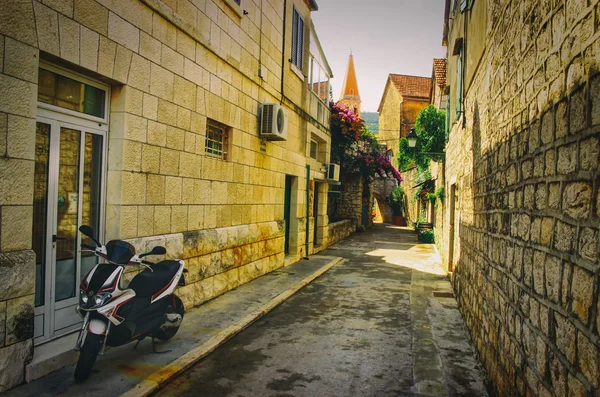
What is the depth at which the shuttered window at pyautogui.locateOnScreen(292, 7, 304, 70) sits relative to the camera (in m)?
10.6

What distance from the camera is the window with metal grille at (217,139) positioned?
679 centimetres

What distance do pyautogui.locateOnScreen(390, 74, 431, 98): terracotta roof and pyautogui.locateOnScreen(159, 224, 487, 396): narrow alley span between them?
1107 inches

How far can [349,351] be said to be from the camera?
4.84m

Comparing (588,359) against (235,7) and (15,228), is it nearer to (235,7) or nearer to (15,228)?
(15,228)

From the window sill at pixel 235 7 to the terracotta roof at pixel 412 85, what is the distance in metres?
28.3

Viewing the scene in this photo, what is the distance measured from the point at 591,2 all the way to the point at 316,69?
11.2 m

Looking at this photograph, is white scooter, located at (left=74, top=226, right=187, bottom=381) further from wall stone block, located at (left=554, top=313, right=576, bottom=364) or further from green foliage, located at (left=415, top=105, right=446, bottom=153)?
green foliage, located at (left=415, top=105, right=446, bottom=153)

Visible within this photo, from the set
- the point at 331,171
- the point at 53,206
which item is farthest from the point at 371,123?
the point at 53,206

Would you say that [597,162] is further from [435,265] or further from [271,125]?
[435,265]

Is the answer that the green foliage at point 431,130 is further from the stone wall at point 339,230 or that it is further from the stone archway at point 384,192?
the stone archway at point 384,192

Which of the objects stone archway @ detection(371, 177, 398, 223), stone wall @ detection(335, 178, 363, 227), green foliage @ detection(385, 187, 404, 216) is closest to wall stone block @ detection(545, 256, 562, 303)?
stone wall @ detection(335, 178, 363, 227)

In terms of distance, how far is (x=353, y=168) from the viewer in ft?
66.4

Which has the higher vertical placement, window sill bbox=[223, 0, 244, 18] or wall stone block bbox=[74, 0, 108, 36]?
window sill bbox=[223, 0, 244, 18]

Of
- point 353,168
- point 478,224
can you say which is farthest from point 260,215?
point 353,168
